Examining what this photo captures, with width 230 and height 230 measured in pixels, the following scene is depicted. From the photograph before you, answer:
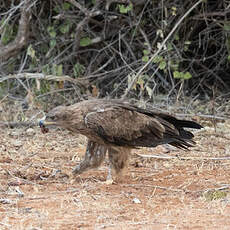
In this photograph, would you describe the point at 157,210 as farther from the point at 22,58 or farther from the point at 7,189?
the point at 22,58

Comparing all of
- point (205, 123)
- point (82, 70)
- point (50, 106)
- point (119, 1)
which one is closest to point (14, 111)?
point (50, 106)

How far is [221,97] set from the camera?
362 inches

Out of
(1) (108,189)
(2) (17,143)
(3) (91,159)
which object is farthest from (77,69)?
(1) (108,189)

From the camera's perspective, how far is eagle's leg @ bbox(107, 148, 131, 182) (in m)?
5.10

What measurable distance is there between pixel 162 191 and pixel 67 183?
848 mm

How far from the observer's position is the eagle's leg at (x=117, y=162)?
510cm

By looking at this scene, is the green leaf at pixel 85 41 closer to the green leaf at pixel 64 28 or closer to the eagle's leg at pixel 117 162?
the green leaf at pixel 64 28

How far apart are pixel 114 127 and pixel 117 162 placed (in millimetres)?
349

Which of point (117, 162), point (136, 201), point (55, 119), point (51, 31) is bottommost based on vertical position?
point (51, 31)

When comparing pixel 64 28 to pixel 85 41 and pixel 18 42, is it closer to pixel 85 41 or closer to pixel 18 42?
pixel 85 41

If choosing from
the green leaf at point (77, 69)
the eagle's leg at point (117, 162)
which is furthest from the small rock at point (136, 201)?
the green leaf at point (77, 69)

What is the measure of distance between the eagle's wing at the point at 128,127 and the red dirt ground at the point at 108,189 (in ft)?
1.28

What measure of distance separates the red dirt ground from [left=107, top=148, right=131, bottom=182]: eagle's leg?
14cm

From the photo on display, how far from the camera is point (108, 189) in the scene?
15.7 feet
